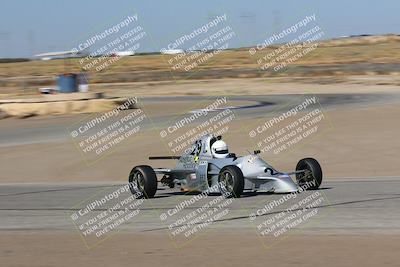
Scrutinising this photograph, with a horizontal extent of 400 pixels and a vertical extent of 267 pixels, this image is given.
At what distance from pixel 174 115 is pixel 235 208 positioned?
26.4m

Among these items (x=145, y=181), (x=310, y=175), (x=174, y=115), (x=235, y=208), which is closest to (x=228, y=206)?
Answer: (x=235, y=208)

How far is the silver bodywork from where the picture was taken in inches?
567

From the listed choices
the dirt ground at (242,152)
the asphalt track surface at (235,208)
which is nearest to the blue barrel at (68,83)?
the dirt ground at (242,152)

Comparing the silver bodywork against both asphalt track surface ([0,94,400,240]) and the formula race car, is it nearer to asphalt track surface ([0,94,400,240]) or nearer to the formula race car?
the formula race car

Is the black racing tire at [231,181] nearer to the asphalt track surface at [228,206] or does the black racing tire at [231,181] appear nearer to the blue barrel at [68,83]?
the asphalt track surface at [228,206]

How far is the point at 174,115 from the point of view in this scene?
39.5 m

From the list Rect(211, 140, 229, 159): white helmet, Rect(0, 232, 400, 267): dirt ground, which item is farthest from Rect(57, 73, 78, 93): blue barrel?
Rect(0, 232, 400, 267): dirt ground

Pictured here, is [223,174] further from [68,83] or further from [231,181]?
[68,83]

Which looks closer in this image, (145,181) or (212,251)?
(212,251)

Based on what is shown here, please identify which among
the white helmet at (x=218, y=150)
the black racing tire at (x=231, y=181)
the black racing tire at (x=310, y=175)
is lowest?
the black racing tire at (x=310, y=175)

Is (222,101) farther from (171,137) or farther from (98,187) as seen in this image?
(98,187)

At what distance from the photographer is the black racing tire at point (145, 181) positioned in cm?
1525

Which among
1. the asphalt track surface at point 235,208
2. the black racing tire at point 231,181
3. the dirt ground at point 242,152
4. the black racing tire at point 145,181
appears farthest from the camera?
the dirt ground at point 242,152

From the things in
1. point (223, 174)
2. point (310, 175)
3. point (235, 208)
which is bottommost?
point (310, 175)
